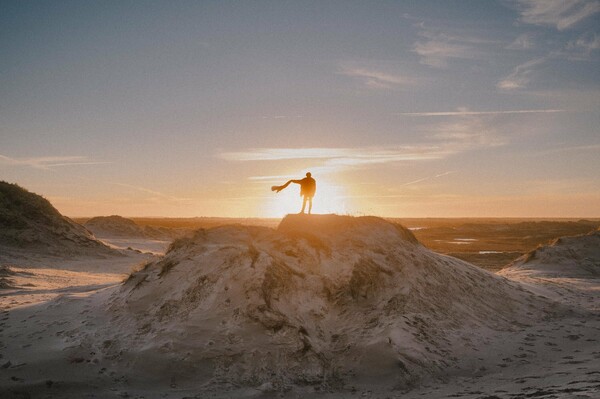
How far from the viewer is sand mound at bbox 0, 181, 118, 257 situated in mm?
23406

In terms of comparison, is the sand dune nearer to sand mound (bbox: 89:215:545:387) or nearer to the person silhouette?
sand mound (bbox: 89:215:545:387)

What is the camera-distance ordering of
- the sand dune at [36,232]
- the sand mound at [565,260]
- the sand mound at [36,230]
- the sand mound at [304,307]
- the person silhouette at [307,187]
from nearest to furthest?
the sand mound at [304,307], the person silhouette at [307,187], the sand mound at [565,260], the sand dune at [36,232], the sand mound at [36,230]

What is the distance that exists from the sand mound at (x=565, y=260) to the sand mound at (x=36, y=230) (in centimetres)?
2597

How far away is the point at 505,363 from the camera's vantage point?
837 centimetres

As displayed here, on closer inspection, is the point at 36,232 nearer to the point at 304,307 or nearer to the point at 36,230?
the point at 36,230

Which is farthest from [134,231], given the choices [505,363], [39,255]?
[505,363]

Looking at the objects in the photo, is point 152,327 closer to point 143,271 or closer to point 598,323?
point 143,271

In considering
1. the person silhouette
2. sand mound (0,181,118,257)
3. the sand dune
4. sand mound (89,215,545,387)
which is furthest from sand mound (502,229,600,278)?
sand mound (0,181,118,257)

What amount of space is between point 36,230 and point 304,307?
22.8 metres

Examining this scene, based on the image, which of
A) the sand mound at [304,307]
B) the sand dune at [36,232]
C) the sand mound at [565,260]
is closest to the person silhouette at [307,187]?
the sand mound at [304,307]

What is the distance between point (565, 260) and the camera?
22078 mm

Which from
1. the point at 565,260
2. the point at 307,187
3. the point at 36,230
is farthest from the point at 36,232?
the point at 565,260

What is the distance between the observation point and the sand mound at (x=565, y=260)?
20.4m

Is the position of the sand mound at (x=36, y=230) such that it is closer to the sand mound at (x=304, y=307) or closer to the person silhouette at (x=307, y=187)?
the sand mound at (x=304, y=307)
